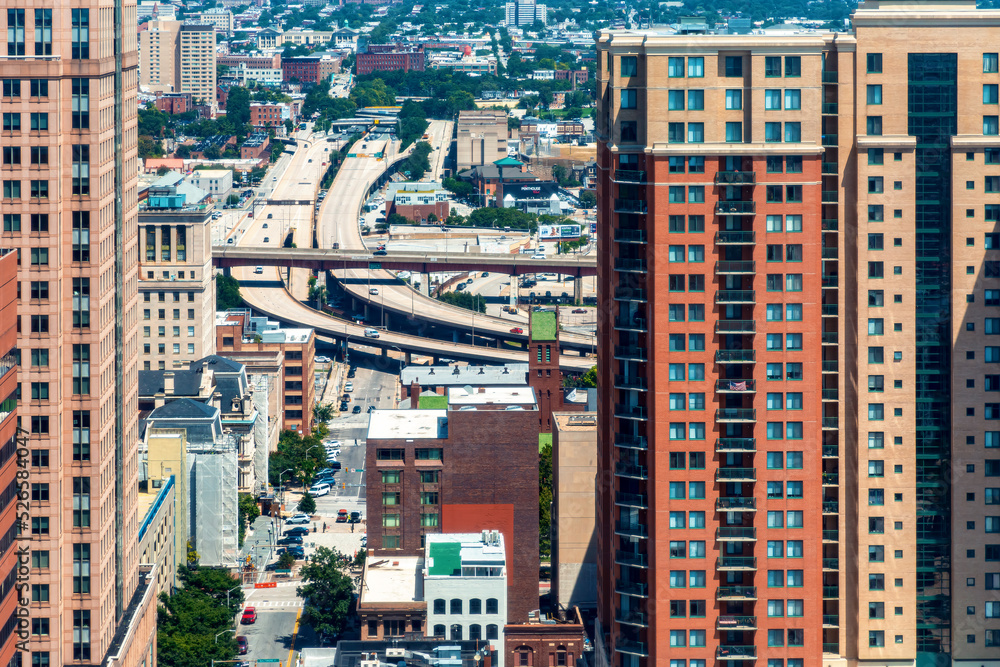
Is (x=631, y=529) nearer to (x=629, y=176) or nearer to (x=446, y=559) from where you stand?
(x=629, y=176)

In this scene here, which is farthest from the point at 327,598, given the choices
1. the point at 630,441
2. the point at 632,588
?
the point at 630,441

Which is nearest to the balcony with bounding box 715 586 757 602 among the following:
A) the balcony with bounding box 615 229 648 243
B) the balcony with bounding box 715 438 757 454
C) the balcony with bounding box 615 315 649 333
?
the balcony with bounding box 715 438 757 454

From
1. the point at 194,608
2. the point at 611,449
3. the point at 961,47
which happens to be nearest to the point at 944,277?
the point at 961,47

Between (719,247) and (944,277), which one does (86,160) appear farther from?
(944,277)

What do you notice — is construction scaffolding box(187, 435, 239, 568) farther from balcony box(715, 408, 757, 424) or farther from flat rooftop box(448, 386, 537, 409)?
balcony box(715, 408, 757, 424)

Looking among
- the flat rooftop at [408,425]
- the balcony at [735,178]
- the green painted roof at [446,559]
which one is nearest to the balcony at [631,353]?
the balcony at [735,178]
